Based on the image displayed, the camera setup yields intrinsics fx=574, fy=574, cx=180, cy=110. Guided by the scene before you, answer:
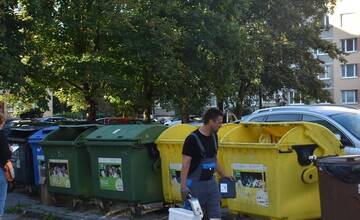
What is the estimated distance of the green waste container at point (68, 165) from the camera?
1007 centimetres

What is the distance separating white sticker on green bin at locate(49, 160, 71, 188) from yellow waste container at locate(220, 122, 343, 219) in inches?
153

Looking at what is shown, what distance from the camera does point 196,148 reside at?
19.8 feet

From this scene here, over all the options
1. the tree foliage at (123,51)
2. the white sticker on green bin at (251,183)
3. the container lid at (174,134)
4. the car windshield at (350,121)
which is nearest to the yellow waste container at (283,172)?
the white sticker on green bin at (251,183)

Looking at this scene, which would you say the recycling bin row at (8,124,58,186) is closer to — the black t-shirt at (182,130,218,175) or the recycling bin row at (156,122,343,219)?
the recycling bin row at (156,122,343,219)

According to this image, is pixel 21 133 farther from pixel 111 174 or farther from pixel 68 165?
pixel 111 174

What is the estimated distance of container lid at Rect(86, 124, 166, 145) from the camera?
8961 millimetres

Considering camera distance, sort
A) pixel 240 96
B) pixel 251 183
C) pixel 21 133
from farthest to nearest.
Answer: pixel 240 96 < pixel 21 133 < pixel 251 183

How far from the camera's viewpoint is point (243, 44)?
19594 mm

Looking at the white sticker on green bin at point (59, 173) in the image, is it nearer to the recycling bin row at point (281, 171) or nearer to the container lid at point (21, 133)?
the container lid at point (21, 133)

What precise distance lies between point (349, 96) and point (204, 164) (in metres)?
58.8

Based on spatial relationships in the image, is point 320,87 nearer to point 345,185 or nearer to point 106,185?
point 106,185

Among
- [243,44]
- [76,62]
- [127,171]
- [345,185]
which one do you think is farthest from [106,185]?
[243,44]

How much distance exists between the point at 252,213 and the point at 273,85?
84.0 ft

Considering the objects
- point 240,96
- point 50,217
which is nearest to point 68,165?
point 50,217
